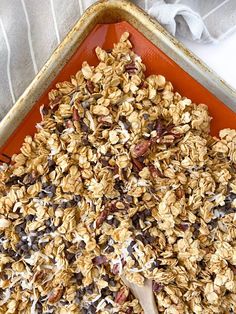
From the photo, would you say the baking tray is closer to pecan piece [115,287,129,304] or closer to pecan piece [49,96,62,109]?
pecan piece [49,96,62,109]

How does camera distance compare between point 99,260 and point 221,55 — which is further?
point 221,55

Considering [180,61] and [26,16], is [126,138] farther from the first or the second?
[26,16]

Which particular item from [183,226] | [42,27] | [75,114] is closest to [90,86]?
[75,114]

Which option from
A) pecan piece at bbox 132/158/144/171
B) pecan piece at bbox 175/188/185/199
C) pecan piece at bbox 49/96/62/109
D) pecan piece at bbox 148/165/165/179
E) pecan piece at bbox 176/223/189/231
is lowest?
pecan piece at bbox 176/223/189/231

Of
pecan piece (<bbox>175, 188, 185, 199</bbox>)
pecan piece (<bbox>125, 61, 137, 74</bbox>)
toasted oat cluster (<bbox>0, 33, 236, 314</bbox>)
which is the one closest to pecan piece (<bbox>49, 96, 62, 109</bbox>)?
toasted oat cluster (<bbox>0, 33, 236, 314</bbox>)

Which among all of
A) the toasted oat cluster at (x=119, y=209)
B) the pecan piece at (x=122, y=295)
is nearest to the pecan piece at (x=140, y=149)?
the toasted oat cluster at (x=119, y=209)

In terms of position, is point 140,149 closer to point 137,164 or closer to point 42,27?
point 137,164

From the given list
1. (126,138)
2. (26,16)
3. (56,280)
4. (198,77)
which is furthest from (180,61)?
(56,280)
